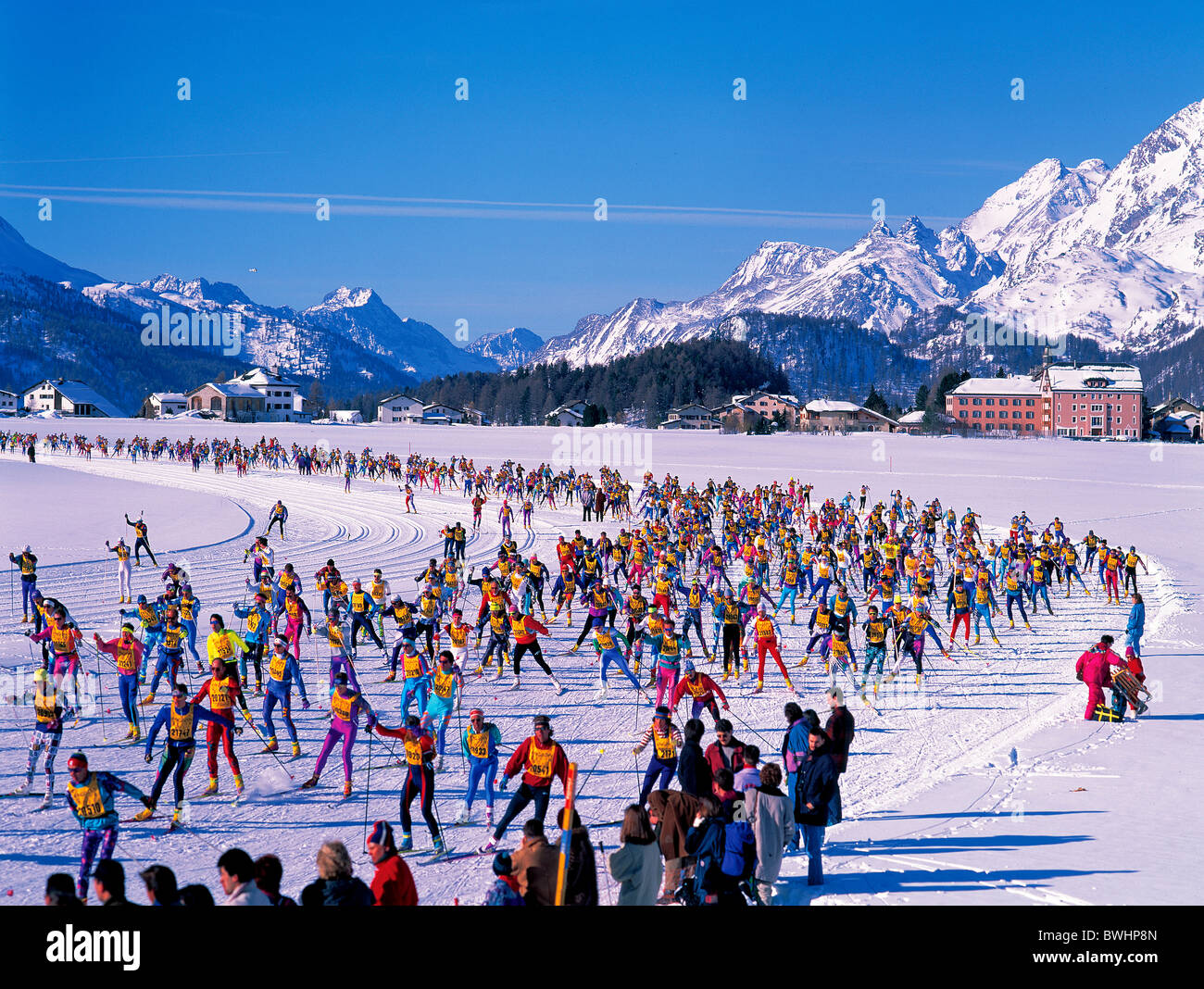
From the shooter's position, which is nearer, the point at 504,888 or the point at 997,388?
the point at 504,888

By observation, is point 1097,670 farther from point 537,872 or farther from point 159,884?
point 159,884

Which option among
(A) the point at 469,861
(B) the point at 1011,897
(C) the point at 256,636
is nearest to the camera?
(B) the point at 1011,897

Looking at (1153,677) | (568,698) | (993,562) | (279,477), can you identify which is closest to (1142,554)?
(993,562)

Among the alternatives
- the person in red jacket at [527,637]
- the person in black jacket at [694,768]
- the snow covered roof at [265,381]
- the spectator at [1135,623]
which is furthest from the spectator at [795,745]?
the snow covered roof at [265,381]

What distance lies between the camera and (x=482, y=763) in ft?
26.8

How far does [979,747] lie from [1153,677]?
488cm

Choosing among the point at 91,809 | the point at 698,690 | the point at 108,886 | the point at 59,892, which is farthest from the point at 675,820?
the point at 91,809

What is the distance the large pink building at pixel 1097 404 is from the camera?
10319 centimetres

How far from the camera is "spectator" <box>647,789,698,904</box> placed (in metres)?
6.50

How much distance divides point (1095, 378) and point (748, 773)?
366ft

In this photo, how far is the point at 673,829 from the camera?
6.50m

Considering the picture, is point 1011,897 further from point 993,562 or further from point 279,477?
point 279,477

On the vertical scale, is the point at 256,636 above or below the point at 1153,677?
above

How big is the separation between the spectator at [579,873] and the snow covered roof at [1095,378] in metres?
113
